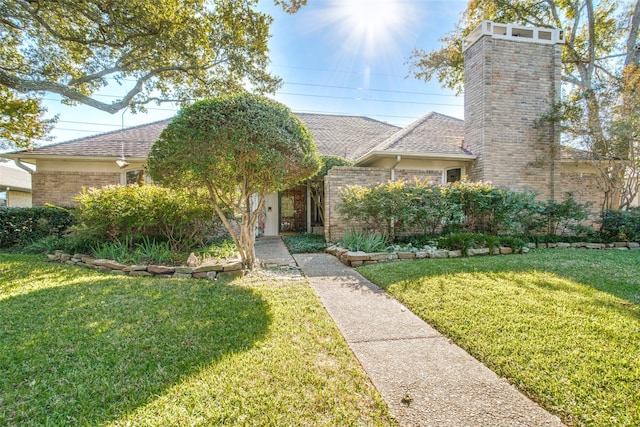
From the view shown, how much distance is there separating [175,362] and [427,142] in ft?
33.0

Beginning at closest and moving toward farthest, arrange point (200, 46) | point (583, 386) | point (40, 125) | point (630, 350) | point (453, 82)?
1. point (583, 386)
2. point (630, 350)
3. point (200, 46)
4. point (40, 125)
5. point (453, 82)

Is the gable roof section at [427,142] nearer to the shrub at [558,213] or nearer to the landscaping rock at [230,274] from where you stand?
the shrub at [558,213]

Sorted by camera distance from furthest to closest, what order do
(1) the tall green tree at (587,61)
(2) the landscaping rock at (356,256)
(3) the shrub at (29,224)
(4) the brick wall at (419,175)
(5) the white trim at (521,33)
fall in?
(5) the white trim at (521,33), (4) the brick wall at (419,175), (1) the tall green tree at (587,61), (3) the shrub at (29,224), (2) the landscaping rock at (356,256)

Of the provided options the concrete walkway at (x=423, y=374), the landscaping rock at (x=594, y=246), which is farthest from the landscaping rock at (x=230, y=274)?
the landscaping rock at (x=594, y=246)

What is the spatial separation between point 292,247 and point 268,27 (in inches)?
295

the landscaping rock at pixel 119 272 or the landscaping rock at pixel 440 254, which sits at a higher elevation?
the landscaping rock at pixel 440 254

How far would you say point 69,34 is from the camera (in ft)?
29.6

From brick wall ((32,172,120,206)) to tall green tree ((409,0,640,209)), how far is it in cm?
1464

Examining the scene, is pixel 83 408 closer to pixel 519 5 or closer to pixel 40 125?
pixel 40 125

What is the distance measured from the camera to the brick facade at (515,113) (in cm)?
973

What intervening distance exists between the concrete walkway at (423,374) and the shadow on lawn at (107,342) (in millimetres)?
1099

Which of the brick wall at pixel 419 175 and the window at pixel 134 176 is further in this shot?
the window at pixel 134 176

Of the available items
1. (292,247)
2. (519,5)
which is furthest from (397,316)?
(519,5)

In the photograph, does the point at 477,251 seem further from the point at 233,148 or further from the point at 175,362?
the point at 175,362
